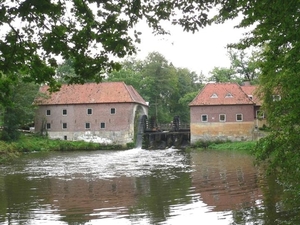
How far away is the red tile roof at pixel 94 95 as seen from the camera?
43.3 m

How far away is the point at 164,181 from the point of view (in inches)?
603

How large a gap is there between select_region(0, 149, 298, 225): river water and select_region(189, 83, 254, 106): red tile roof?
21.8m

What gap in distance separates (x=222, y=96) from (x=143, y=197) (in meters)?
30.4

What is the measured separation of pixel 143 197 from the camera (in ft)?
39.0

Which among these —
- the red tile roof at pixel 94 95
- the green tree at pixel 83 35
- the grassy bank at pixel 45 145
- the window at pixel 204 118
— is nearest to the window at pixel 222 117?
the window at pixel 204 118

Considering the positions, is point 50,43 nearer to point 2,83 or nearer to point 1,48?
point 1,48

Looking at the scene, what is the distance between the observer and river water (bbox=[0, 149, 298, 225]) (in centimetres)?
904

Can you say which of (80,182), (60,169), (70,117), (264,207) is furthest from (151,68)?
(264,207)

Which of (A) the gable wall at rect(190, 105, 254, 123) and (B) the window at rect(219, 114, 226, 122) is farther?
(B) the window at rect(219, 114, 226, 122)

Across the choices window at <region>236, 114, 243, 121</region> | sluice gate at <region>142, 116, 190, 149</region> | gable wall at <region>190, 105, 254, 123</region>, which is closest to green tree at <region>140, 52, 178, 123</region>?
sluice gate at <region>142, 116, 190, 149</region>

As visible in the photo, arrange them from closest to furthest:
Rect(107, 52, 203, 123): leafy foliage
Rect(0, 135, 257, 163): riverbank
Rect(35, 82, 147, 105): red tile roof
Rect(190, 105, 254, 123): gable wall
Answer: Rect(0, 135, 257, 163): riverbank, Rect(190, 105, 254, 123): gable wall, Rect(35, 82, 147, 105): red tile roof, Rect(107, 52, 203, 123): leafy foliage

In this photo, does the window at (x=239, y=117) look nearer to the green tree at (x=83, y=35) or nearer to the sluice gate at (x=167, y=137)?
the sluice gate at (x=167, y=137)

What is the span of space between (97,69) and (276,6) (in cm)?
274

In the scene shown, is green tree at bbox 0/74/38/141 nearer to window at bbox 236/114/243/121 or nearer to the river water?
the river water
